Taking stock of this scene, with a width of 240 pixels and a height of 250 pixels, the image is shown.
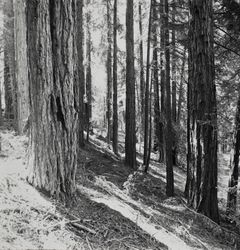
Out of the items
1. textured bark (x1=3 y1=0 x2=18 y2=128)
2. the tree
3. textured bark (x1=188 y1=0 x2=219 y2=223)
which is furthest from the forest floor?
textured bark (x1=3 y1=0 x2=18 y2=128)

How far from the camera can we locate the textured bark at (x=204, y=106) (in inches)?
238

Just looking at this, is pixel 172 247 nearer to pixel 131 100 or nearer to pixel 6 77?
pixel 131 100

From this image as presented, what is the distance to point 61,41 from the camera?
3.35m

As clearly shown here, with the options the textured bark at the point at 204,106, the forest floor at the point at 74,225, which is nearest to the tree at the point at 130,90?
the textured bark at the point at 204,106

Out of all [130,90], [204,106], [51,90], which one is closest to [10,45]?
[130,90]

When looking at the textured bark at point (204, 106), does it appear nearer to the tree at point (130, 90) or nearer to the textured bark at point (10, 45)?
the tree at point (130, 90)

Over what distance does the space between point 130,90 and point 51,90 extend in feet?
29.7

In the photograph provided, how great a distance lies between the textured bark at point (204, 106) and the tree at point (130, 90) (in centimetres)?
598

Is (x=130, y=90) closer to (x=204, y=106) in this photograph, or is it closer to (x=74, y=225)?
(x=204, y=106)

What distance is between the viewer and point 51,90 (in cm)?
331

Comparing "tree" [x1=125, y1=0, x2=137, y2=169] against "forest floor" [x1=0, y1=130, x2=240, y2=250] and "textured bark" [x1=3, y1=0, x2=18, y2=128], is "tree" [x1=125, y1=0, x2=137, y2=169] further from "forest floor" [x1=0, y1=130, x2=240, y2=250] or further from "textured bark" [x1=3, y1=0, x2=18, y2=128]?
"forest floor" [x1=0, y1=130, x2=240, y2=250]

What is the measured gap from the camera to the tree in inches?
471

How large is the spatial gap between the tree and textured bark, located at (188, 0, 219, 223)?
5980mm

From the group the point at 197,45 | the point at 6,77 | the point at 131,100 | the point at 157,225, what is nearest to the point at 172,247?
the point at 157,225
